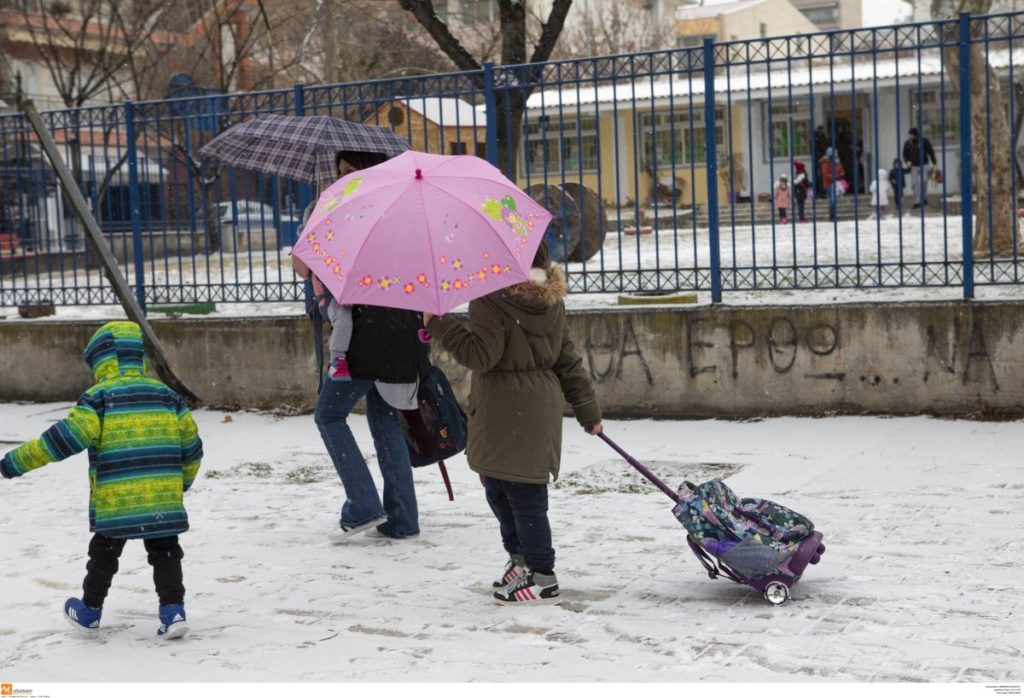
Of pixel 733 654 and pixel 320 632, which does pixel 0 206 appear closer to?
pixel 320 632

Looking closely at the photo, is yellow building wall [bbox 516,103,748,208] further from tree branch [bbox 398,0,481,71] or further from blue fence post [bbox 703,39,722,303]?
tree branch [bbox 398,0,481,71]

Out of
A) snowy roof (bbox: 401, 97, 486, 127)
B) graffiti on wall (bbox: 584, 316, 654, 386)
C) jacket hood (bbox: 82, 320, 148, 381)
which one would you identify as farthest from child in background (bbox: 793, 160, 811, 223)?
jacket hood (bbox: 82, 320, 148, 381)

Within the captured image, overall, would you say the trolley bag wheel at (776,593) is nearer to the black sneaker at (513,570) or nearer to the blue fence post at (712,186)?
the black sneaker at (513,570)

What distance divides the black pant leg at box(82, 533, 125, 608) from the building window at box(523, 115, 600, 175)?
552cm

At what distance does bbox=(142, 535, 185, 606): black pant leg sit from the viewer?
17.4ft

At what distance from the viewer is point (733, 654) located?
15.9 feet

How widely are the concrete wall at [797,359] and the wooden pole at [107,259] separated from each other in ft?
3.70

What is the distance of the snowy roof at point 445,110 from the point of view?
34.4 feet

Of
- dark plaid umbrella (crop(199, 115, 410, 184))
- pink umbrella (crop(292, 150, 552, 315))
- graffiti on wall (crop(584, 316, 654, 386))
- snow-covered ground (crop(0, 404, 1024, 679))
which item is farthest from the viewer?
graffiti on wall (crop(584, 316, 654, 386))

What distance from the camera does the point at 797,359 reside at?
973cm

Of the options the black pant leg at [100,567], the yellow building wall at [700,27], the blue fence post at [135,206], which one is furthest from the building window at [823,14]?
the black pant leg at [100,567]

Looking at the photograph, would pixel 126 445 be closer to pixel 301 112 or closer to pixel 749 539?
pixel 749 539

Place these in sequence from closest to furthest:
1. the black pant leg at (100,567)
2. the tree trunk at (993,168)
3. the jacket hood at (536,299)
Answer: the black pant leg at (100,567)
the jacket hood at (536,299)
the tree trunk at (993,168)
